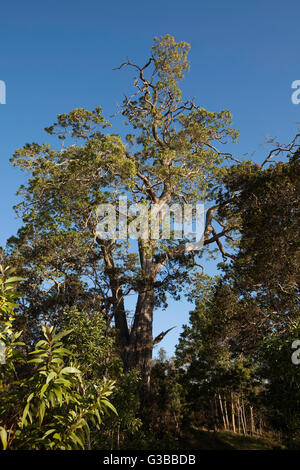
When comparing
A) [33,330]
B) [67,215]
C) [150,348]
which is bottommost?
[150,348]

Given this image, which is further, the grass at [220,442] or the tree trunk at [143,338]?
the grass at [220,442]

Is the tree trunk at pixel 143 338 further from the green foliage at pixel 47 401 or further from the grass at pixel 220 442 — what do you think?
the green foliage at pixel 47 401

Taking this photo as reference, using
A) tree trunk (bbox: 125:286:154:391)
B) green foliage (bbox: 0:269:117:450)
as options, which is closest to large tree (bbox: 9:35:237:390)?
tree trunk (bbox: 125:286:154:391)

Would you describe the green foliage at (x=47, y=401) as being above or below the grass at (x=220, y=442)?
above

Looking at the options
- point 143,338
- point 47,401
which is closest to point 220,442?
point 143,338

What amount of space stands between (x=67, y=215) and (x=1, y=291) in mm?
8576

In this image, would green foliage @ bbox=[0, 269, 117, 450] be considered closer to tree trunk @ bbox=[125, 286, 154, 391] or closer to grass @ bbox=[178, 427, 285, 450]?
tree trunk @ bbox=[125, 286, 154, 391]

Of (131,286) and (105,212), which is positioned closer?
(105,212)

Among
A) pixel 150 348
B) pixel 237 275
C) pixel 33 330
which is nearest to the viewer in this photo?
pixel 237 275

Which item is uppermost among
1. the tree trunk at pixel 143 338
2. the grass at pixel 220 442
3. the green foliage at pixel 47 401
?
the tree trunk at pixel 143 338

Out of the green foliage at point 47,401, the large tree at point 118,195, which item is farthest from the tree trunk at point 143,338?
the green foliage at point 47,401

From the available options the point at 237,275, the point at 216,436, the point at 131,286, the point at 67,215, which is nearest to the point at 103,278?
the point at 131,286

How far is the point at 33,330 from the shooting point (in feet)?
50.2

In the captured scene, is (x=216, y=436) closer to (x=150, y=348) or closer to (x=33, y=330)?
(x=150, y=348)
